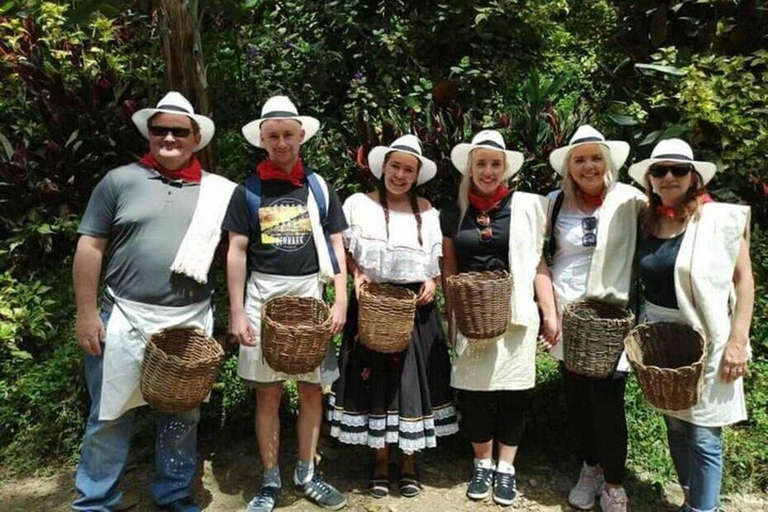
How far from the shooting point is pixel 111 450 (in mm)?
3369

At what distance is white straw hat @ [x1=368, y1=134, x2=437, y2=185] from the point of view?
366cm

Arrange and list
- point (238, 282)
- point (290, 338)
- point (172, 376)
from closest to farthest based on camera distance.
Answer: point (172, 376), point (290, 338), point (238, 282)

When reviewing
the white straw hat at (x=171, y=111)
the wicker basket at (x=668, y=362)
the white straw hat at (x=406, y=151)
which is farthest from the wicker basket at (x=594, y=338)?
the white straw hat at (x=171, y=111)

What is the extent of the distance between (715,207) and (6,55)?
596 cm

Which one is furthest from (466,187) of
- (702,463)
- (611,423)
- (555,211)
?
(702,463)

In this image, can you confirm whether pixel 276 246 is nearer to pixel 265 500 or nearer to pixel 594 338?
pixel 265 500

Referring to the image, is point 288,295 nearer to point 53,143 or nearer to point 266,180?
point 266,180

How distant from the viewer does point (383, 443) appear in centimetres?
379

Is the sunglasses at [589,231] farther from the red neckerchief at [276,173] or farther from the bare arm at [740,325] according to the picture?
the red neckerchief at [276,173]

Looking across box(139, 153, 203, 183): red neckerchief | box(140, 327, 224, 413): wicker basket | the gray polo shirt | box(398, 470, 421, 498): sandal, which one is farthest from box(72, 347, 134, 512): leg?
box(398, 470, 421, 498): sandal

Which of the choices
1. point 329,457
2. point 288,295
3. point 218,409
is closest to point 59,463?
point 218,409

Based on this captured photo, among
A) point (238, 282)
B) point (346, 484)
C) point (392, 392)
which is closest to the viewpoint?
point (238, 282)

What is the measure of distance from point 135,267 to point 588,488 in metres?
2.73

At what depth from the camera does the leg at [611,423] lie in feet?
11.6
